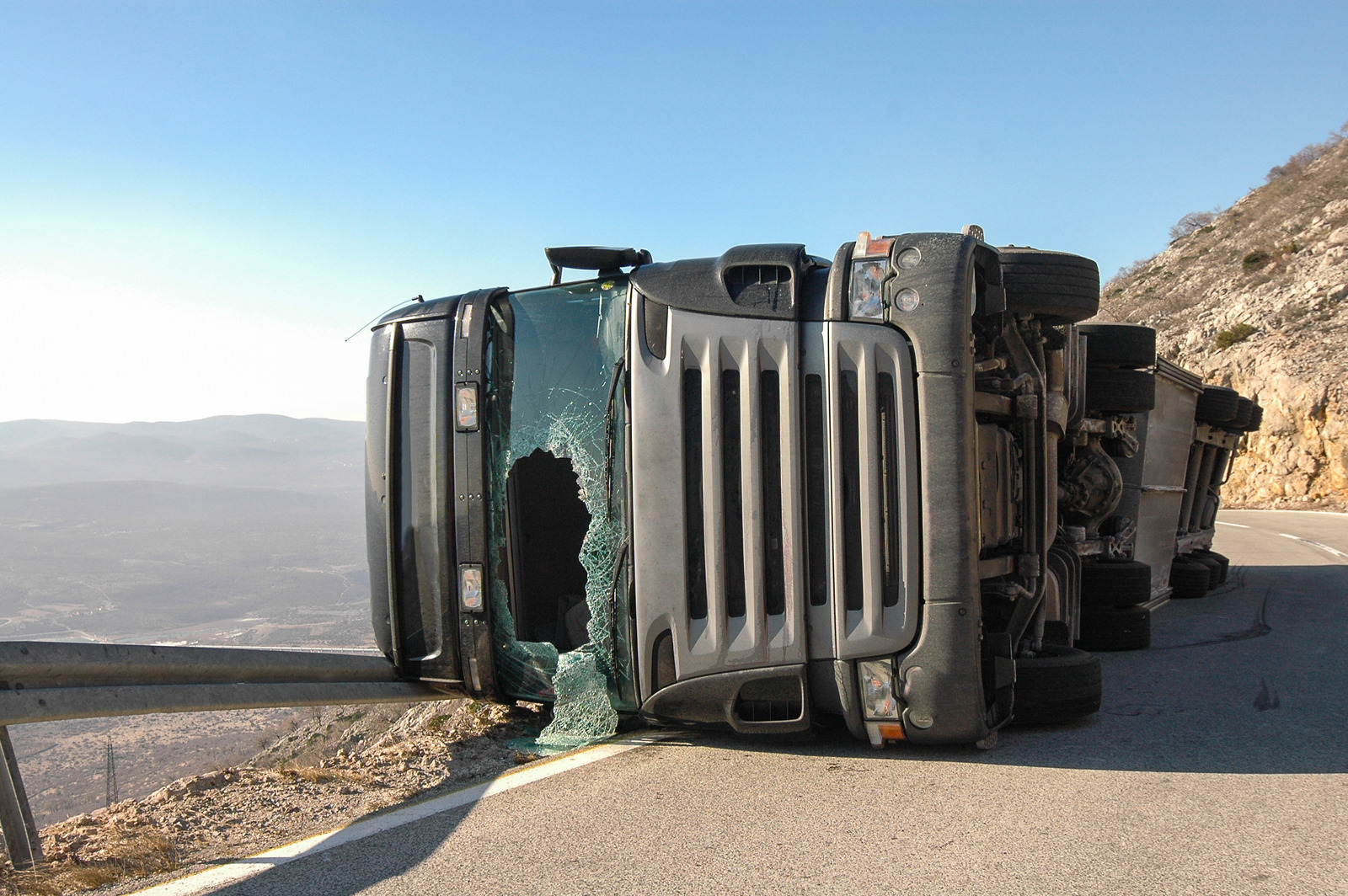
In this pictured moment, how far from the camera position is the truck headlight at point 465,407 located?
15.2ft

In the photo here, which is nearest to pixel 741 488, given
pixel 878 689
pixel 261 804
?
pixel 878 689

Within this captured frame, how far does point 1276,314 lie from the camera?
111 feet

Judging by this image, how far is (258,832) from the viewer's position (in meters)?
3.55

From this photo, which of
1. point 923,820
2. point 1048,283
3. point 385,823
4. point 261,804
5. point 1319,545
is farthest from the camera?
point 1319,545

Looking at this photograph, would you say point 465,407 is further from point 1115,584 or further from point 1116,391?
point 1116,391

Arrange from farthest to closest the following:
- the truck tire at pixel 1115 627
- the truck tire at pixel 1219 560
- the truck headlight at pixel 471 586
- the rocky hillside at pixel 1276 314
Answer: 1. the rocky hillside at pixel 1276 314
2. the truck tire at pixel 1219 560
3. the truck tire at pixel 1115 627
4. the truck headlight at pixel 471 586

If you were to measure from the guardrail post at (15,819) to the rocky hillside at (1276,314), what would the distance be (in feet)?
80.3

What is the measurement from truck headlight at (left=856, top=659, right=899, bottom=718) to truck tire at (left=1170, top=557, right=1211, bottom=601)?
24.4 feet

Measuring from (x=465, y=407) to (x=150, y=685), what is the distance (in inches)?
69.3

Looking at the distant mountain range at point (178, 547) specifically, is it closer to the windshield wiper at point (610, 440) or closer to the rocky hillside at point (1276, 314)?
the windshield wiper at point (610, 440)

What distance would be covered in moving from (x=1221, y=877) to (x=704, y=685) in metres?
1.91

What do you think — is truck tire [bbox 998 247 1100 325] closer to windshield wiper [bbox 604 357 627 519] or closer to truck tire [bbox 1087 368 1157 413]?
windshield wiper [bbox 604 357 627 519]

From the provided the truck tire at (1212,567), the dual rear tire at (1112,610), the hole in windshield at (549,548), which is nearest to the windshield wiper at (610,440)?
the hole in windshield at (549,548)

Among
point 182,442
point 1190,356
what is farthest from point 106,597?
point 182,442
